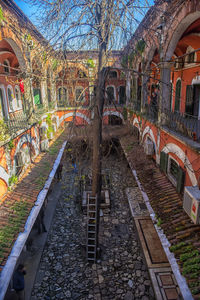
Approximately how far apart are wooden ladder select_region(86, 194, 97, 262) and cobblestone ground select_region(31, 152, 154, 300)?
39 centimetres

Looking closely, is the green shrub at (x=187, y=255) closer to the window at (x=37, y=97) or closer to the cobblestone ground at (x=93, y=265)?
the cobblestone ground at (x=93, y=265)

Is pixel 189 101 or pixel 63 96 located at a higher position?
pixel 63 96

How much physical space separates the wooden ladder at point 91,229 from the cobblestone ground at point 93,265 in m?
0.39

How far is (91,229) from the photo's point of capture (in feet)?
Result: 26.9

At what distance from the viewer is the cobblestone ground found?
7.09 metres

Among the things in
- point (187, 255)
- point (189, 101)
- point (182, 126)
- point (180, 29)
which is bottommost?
point (187, 255)

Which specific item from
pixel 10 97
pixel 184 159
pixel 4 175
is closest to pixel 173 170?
pixel 184 159

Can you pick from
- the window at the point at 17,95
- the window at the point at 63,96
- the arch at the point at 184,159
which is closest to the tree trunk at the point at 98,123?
the window at the point at 63,96

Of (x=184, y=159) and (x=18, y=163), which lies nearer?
(x=184, y=159)

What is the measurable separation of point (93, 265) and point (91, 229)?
4.49ft

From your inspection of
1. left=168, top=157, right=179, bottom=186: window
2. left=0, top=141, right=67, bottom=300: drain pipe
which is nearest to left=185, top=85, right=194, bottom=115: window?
left=168, top=157, right=179, bottom=186: window

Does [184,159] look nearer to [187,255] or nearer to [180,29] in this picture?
[187,255]

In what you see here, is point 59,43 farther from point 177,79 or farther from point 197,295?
point 177,79

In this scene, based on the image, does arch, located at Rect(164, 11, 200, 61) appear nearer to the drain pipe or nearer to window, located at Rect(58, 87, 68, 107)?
window, located at Rect(58, 87, 68, 107)
